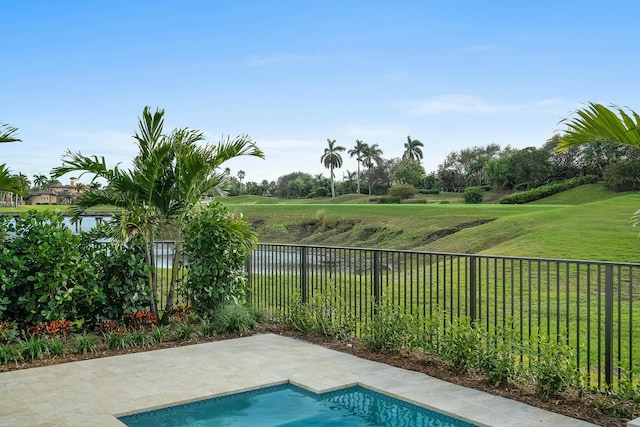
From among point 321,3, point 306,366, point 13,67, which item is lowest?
point 306,366

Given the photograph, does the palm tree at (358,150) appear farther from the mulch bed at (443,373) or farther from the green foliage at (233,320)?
the mulch bed at (443,373)

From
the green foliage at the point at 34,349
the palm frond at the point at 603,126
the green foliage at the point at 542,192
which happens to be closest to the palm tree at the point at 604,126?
the palm frond at the point at 603,126

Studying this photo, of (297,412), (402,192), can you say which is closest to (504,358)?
(297,412)

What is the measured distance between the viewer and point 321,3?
13.8m

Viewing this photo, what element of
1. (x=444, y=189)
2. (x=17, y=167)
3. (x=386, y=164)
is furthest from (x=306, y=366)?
(x=386, y=164)

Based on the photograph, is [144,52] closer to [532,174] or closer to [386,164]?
[532,174]

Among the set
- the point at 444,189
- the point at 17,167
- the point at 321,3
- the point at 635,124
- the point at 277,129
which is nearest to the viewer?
the point at 635,124

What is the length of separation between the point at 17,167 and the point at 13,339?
6.77 feet

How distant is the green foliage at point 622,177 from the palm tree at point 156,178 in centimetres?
3118

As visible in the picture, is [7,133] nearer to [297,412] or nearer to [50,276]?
[50,276]

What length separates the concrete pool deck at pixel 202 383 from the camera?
14.4 ft

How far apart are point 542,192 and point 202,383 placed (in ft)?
128

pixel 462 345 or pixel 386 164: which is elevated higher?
pixel 386 164

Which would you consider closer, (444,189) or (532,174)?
(532,174)
